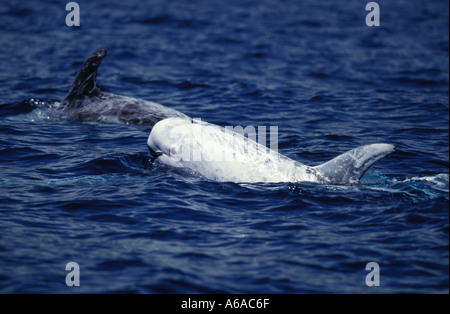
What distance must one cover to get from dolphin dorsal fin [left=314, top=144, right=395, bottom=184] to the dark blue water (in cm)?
25

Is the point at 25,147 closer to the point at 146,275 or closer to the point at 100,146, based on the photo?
the point at 100,146

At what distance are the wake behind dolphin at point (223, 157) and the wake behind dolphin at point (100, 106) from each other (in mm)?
4924

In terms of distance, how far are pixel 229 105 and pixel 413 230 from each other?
1114cm

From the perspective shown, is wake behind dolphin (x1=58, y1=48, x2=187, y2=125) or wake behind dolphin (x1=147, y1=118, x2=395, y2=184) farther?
wake behind dolphin (x1=58, y1=48, x2=187, y2=125)

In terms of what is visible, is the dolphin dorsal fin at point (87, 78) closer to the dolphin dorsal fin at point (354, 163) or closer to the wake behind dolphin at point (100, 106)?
the wake behind dolphin at point (100, 106)

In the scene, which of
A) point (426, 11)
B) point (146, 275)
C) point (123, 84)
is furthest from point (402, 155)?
point (426, 11)

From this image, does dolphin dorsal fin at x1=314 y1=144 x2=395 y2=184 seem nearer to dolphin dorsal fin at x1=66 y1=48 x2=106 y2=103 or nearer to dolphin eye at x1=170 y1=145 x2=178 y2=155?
dolphin eye at x1=170 y1=145 x2=178 y2=155

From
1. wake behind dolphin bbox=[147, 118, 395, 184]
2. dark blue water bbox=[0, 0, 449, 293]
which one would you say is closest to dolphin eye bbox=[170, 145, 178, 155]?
wake behind dolphin bbox=[147, 118, 395, 184]

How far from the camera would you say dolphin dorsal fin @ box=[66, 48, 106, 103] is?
18.1 metres

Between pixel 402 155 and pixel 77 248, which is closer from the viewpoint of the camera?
pixel 77 248

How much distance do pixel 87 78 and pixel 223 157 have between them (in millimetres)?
7999

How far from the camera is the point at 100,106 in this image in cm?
1795

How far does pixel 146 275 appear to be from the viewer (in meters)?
8.48

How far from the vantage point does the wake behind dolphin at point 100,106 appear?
17391 mm
